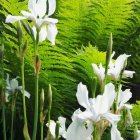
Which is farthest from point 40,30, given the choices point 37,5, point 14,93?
point 14,93

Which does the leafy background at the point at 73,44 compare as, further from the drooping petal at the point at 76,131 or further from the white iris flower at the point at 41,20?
the drooping petal at the point at 76,131

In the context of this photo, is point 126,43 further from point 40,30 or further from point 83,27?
point 40,30

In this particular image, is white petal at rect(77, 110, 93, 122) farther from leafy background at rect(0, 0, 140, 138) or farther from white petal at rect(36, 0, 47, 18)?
leafy background at rect(0, 0, 140, 138)

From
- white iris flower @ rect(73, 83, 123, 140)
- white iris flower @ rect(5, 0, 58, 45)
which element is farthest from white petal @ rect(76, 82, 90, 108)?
white iris flower @ rect(5, 0, 58, 45)

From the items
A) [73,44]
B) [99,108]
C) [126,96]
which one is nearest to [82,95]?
[99,108]

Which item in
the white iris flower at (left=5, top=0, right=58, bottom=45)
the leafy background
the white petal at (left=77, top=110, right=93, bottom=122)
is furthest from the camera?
the leafy background

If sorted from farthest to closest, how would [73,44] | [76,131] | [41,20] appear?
[73,44] < [41,20] < [76,131]

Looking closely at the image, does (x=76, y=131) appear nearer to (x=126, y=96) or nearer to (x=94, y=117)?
(x=94, y=117)

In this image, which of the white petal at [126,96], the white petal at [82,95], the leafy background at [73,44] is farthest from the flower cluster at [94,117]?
the leafy background at [73,44]
